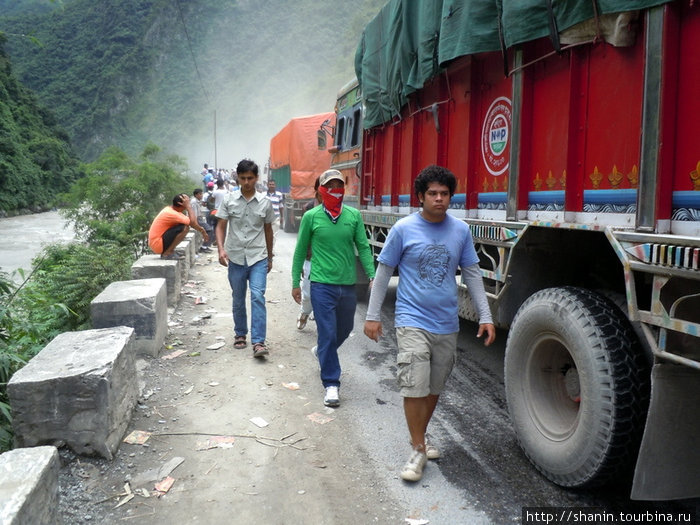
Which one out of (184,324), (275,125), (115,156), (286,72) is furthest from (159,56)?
(184,324)

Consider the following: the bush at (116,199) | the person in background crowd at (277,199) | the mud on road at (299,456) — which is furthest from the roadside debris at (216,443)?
the person in background crowd at (277,199)

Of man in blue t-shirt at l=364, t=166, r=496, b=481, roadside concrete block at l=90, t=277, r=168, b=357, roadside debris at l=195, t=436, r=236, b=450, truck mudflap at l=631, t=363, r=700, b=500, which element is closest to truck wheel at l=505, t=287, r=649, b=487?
truck mudflap at l=631, t=363, r=700, b=500

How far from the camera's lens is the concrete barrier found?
2029 millimetres

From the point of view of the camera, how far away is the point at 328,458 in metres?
3.54

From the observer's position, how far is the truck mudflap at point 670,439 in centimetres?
245

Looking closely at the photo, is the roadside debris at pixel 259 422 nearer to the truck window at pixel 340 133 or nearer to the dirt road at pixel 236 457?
the dirt road at pixel 236 457

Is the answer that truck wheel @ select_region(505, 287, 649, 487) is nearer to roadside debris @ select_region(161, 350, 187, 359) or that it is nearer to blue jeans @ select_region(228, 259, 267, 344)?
blue jeans @ select_region(228, 259, 267, 344)

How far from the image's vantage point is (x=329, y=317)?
4.56m

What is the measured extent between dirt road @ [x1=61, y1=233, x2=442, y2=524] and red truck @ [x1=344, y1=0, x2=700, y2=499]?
1.09m

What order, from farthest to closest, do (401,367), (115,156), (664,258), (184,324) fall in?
(115,156) → (184,324) → (401,367) → (664,258)

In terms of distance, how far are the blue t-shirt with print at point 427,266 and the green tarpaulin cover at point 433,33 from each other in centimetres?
130

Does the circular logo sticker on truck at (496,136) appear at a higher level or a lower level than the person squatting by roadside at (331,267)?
higher

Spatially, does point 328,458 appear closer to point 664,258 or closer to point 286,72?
point 664,258

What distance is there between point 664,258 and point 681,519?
1.51 meters
